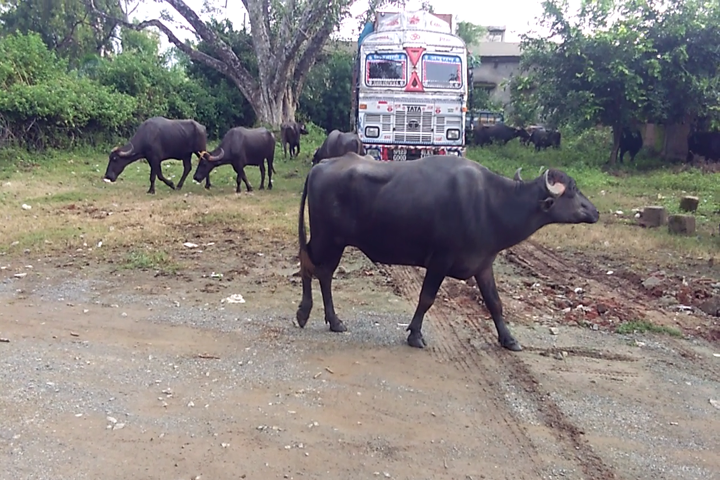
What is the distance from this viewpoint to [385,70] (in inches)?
611

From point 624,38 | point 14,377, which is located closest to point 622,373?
point 14,377

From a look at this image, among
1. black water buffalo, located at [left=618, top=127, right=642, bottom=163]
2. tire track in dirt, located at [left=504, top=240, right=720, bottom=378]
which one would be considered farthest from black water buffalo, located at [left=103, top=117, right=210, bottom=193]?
black water buffalo, located at [left=618, top=127, right=642, bottom=163]

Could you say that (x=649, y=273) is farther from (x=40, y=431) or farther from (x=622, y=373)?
(x=40, y=431)

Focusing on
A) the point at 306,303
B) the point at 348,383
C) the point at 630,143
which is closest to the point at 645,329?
the point at 348,383

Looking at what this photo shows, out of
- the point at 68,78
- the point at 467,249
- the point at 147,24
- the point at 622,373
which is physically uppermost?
the point at 147,24

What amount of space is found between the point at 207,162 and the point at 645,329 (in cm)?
1022

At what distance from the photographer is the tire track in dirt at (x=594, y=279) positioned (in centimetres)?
564

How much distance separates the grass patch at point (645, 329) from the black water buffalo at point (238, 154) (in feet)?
31.5

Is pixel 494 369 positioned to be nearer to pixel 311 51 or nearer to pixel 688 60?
pixel 688 60

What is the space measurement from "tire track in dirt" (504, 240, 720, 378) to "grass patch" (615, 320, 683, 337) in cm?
13

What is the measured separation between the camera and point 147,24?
81.8 ft

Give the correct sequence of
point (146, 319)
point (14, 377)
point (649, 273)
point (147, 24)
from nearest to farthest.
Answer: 1. point (14, 377)
2. point (146, 319)
3. point (649, 273)
4. point (147, 24)

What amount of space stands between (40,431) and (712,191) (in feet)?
48.8

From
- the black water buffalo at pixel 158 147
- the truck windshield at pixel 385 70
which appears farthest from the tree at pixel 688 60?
the black water buffalo at pixel 158 147
